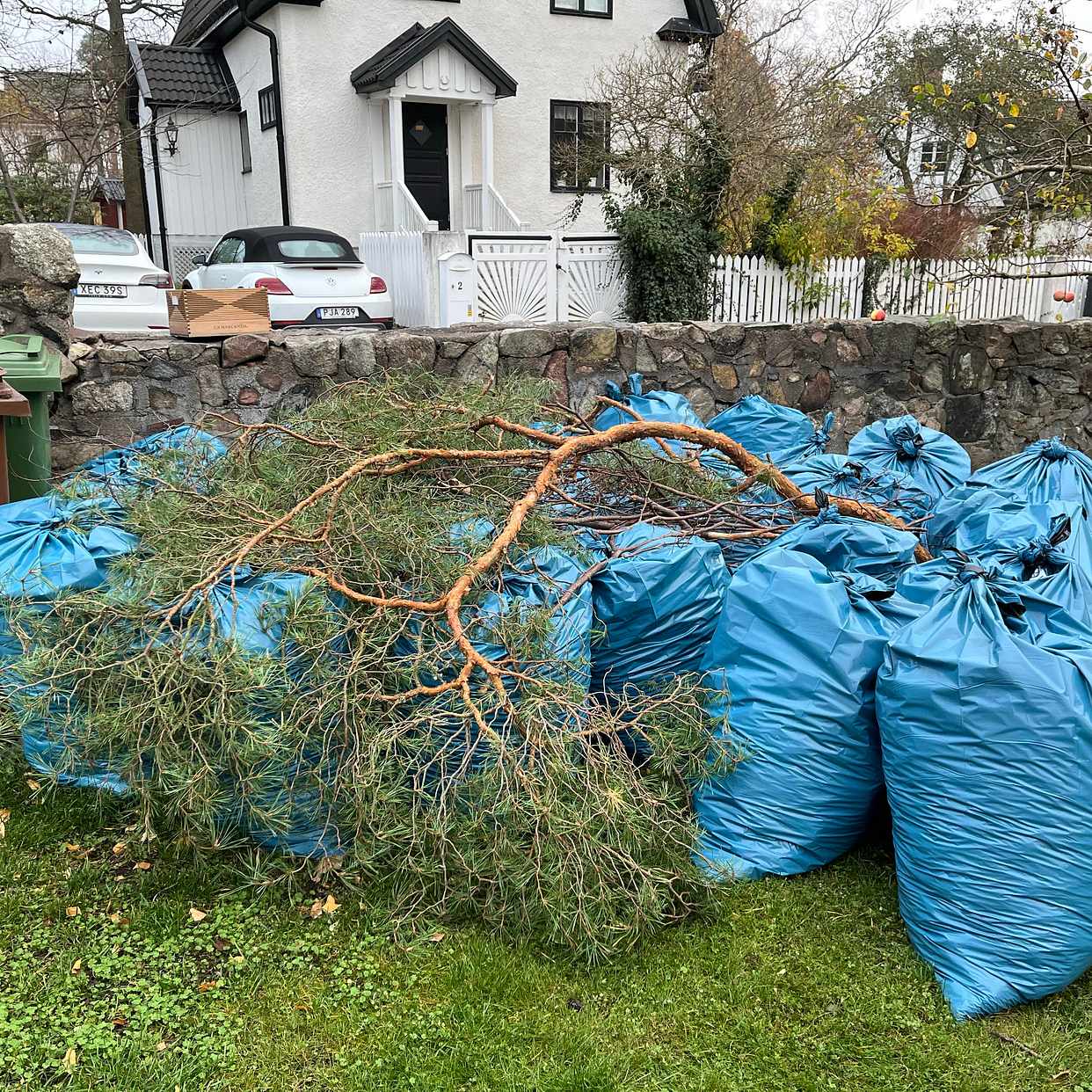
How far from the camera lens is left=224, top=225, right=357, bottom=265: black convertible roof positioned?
10.4 metres

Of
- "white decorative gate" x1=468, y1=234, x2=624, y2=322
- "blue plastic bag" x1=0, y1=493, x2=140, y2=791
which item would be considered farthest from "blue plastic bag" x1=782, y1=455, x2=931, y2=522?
"white decorative gate" x1=468, y1=234, x2=624, y2=322

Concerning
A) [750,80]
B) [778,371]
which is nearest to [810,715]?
[778,371]

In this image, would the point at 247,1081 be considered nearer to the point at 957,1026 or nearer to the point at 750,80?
the point at 957,1026

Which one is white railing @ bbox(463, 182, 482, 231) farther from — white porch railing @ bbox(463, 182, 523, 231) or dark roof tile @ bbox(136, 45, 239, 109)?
dark roof tile @ bbox(136, 45, 239, 109)

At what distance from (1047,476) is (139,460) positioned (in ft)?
10.9

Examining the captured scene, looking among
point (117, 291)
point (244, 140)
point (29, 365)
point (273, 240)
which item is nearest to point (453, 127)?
point (244, 140)

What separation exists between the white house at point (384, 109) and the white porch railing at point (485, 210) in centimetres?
3

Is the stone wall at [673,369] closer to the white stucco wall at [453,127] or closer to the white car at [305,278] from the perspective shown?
the white car at [305,278]

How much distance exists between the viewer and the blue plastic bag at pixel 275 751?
2371mm

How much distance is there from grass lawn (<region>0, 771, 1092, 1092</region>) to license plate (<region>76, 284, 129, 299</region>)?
7.21 m

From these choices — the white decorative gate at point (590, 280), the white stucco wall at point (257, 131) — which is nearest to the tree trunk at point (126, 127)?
the white stucco wall at point (257, 131)

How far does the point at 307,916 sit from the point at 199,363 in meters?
3.07

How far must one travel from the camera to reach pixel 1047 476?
12.5 ft

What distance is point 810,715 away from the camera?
2.63 m
